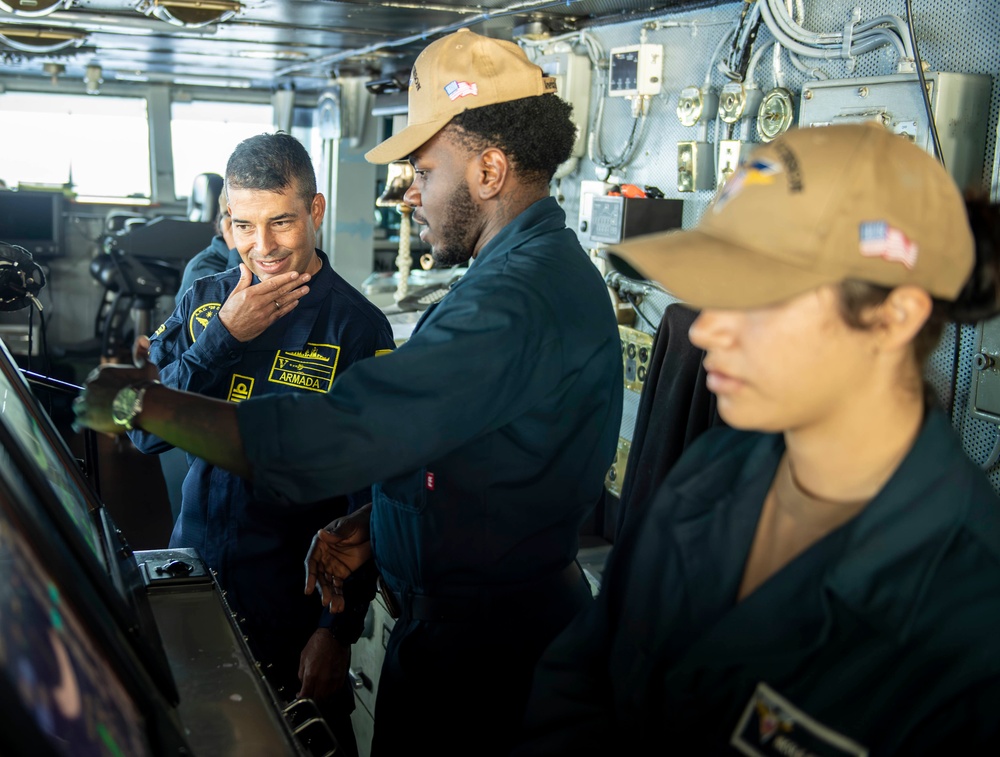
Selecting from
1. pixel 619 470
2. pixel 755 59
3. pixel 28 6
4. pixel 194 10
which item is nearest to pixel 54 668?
pixel 755 59

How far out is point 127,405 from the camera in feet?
4.34

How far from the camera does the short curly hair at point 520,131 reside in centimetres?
168

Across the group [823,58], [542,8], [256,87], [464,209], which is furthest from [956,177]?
[256,87]

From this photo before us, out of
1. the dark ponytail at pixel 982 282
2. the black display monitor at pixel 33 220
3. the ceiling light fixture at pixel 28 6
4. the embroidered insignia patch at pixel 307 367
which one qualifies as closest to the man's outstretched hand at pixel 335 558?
the embroidered insignia patch at pixel 307 367

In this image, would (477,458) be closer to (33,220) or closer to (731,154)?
(731,154)

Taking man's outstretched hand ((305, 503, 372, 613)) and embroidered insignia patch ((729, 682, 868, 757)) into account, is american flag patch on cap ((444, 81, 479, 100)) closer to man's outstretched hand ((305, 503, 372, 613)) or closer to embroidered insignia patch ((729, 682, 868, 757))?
man's outstretched hand ((305, 503, 372, 613))

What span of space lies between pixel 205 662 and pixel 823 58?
90.1 inches

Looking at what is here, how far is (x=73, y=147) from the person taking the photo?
912 centimetres

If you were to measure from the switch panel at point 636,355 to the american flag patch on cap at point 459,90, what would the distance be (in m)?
1.85

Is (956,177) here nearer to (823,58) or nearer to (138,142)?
(823,58)

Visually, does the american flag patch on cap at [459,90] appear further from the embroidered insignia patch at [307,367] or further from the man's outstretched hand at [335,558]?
the man's outstretched hand at [335,558]

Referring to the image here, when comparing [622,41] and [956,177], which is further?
[622,41]

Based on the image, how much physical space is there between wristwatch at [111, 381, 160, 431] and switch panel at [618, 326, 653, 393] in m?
2.31

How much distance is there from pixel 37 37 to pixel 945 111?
517 centimetres
